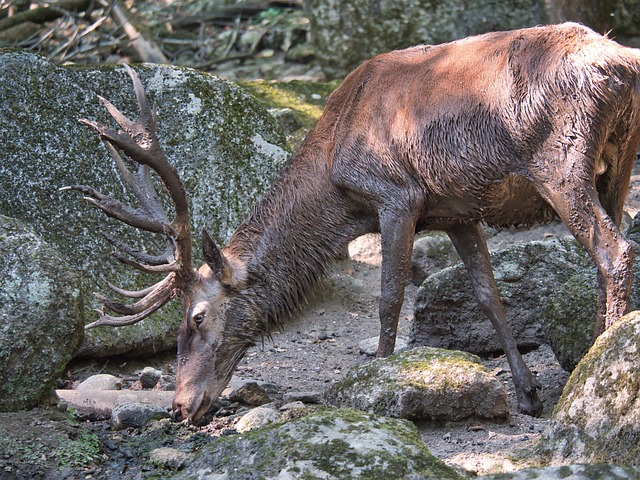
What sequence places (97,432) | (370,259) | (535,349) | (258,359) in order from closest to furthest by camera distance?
(97,432), (535,349), (258,359), (370,259)

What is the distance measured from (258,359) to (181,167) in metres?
1.81

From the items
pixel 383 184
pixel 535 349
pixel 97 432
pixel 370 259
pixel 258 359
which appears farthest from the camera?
pixel 370 259

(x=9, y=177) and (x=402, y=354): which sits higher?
(x=9, y=177)

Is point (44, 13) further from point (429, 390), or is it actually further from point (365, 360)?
point (429, 390)

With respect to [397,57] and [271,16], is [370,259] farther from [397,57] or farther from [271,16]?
[271,16]

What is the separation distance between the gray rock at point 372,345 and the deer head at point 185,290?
1411mm

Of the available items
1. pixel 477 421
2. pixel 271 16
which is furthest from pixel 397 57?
pixel 271 16

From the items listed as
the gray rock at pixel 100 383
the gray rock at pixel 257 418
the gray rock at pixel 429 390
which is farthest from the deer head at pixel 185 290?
the gray rock at pixel 429 390

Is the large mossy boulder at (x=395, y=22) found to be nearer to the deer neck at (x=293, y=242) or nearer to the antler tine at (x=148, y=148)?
the deer neck at (x=293, y=242)

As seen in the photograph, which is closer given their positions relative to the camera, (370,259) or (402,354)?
(402,354)

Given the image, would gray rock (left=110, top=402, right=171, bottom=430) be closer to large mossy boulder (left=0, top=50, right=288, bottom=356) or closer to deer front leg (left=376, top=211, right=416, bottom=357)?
large mossy boulder (left=0, top=50, right=288, bottom=356)

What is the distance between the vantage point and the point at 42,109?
7.95 metres

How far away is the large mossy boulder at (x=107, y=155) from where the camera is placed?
768cm

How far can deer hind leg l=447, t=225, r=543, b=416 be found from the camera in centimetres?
641
